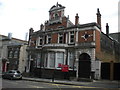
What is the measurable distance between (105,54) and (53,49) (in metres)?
10.1

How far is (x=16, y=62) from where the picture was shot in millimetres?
32781

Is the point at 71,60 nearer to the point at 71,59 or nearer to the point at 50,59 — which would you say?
the point at 71,59

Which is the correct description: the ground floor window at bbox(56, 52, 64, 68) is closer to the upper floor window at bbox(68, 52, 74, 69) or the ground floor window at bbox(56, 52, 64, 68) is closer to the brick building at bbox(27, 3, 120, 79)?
the brick building at bbox(27, 3, 120, 79)

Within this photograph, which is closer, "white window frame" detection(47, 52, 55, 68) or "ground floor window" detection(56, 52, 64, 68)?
"ground floor window" detection(56, 52, 64, 68)

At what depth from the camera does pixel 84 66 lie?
22.7 m

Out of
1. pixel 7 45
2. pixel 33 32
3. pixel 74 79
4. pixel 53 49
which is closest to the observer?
pixel 74 79

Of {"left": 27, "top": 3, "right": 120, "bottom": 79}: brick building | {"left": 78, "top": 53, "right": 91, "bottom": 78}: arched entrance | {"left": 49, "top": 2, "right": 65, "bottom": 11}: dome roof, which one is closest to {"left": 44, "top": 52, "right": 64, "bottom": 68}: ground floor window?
{"left": 27, "top": 3, "right": 120, "bottom": 79}: brick building

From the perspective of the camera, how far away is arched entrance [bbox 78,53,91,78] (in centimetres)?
2227

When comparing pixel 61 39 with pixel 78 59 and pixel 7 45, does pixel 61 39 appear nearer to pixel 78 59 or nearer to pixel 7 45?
pixel 78 59

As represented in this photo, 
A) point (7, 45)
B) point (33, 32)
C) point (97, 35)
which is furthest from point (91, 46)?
point (7, 45)

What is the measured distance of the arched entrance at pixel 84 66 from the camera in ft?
73.1

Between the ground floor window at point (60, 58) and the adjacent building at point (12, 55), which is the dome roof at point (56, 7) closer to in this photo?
the ground floor window at point (60, 58)

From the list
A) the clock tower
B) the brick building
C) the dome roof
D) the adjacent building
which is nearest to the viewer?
the brick building

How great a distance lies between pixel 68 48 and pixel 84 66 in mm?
4403
